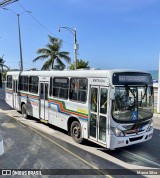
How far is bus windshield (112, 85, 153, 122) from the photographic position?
7.29 meters

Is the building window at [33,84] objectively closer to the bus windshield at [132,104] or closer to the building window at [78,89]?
the building window at [78,89]

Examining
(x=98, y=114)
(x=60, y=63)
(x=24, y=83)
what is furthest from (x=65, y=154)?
(x=60, y=63)

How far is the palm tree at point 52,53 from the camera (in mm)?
34281

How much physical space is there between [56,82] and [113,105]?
3.97 meters

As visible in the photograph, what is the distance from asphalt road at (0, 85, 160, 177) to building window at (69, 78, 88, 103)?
1.75m

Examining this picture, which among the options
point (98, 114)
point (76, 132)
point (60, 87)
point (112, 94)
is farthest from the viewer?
point (60, 87)

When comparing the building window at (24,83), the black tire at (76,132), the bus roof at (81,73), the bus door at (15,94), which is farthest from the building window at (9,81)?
the black tire at (76,132)

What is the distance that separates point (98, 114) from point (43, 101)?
4477mm

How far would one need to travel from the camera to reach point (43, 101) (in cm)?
1148

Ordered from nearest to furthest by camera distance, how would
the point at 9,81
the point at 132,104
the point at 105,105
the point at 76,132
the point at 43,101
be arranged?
the point at 105,105 < the point at 132,104 < the point at 76,132 < the point at 43,101 < the point at 9,81

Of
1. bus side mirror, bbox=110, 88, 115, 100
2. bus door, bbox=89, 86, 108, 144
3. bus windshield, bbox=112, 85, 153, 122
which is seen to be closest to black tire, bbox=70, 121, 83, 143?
bus door, bbox=89, 86, 108, 144

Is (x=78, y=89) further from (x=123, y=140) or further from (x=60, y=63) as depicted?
(x=60, y=63)

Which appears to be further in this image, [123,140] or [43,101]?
[43,101]

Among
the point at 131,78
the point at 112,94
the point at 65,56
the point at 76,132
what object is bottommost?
the point at 76,132
